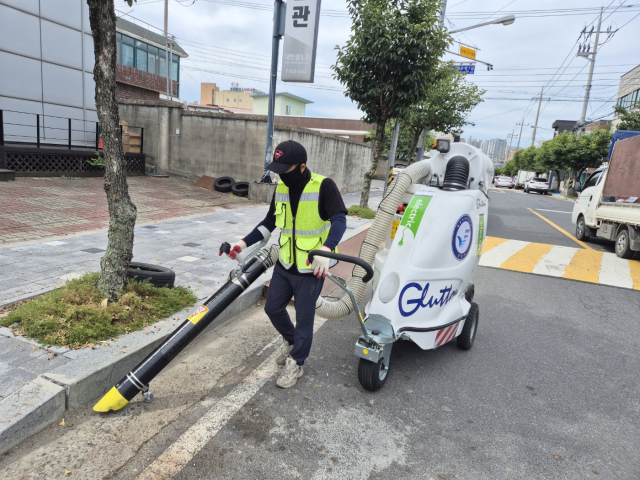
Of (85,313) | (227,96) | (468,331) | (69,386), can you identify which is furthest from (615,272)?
(227,96)

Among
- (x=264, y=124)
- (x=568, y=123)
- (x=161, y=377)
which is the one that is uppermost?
(x=568, y=123)

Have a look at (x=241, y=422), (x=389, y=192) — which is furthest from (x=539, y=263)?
(x=241, y=422)

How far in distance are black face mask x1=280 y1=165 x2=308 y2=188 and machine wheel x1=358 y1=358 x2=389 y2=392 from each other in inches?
55.9

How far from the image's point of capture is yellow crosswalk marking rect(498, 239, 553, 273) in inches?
307

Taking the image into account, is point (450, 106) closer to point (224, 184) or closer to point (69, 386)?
point (224, 184)

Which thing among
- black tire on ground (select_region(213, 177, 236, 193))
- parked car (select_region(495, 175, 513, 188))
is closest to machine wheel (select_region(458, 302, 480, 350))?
black tire on ground (select_region(213, 177, 236, 193))

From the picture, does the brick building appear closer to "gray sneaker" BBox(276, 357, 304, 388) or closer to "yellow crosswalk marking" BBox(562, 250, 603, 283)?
"yellow crosswalk marking" BBox(562, 250, 603, 283)

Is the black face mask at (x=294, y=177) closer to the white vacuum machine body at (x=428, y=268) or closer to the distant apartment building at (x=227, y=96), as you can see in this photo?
the white vacuum machine body at (x=428, y=268)

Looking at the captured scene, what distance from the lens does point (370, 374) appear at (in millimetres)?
3129

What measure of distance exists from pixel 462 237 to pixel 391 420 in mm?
1593

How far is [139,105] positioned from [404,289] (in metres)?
15.2

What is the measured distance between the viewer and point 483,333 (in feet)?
15.3

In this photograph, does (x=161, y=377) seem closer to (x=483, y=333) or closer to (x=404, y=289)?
(x=404, y=289)

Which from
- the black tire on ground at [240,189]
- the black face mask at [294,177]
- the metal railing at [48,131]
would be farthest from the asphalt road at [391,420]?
the metal railing at [48,131]
